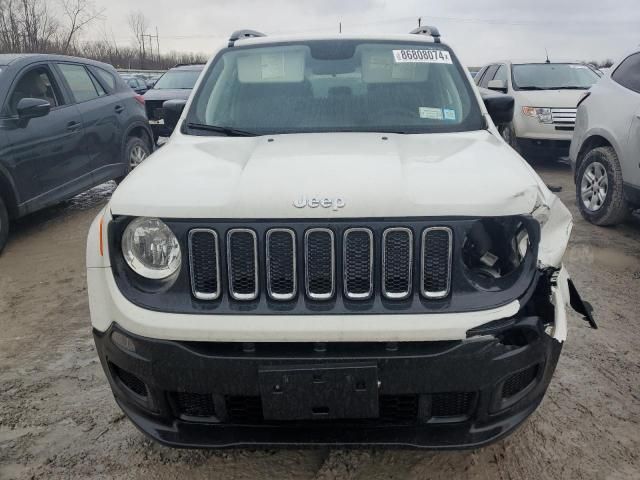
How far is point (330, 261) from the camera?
1.89 metres

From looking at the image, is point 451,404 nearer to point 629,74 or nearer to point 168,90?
point 629,74

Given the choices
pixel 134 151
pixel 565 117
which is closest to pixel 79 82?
pixel 134 151

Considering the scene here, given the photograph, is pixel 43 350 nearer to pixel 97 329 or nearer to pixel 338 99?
pixel 97 329

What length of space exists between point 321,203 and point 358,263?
238mm

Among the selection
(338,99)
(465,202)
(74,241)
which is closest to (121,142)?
(74,241)

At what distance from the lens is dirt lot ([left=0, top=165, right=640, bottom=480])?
236cm

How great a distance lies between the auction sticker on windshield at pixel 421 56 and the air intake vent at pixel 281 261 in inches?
69.1

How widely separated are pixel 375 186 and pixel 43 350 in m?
2.57

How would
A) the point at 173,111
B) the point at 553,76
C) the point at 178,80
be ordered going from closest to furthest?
the point at 173,111 → the point at 553,76 → the point at 178,80

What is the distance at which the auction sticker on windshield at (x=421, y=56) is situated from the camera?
3213 millimetres

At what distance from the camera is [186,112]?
3168 mm

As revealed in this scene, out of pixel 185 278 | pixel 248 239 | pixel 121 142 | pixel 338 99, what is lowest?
pixel 121 142

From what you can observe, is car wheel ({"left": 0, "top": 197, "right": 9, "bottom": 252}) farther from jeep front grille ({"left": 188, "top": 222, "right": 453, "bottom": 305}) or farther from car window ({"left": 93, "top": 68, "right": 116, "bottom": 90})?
jeep front grille ({"left": 188, "top": 222, "right": 453, "bottom": 305})

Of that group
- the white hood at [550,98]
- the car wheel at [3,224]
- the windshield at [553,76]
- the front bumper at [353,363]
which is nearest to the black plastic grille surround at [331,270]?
the front bumper at [353,363]
